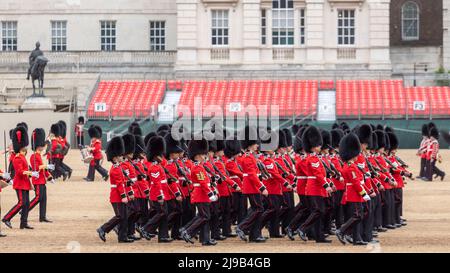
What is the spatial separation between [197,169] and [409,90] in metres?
37.3

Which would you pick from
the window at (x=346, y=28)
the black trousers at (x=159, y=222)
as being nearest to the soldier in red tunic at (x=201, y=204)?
the black trousers at (x=159, y=222)

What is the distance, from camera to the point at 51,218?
1117 inches

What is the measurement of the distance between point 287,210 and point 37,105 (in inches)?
1310

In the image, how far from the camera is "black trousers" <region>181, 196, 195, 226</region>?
23811 millimetres

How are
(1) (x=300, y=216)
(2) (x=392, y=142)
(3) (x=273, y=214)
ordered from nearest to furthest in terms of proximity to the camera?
(1) (x=300, y=216) < (3) (x=273, y=214) < (2) (x=392, y=142)

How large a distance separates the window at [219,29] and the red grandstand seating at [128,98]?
10.9ft

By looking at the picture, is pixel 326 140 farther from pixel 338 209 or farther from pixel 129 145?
pixel 129 145

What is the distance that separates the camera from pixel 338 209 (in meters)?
24.4

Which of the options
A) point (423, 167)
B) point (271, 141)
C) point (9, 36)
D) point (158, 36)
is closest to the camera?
point (271, 141)

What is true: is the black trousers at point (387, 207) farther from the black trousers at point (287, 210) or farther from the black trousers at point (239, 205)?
the black trousers at point (239, 205)

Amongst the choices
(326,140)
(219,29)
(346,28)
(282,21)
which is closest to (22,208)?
(326,140)
